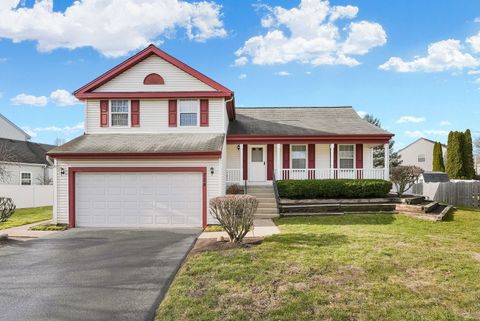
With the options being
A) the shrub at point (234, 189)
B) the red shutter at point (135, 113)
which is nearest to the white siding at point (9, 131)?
the red shutter at point (135, 113)

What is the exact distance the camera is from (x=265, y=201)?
544 inches

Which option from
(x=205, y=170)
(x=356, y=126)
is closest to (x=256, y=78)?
(x=356, y=126)

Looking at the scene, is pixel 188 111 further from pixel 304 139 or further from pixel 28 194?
pixel 28 194

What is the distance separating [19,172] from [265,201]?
21149mm

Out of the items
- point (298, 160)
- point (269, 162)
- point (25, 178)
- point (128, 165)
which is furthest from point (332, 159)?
point (25, 178)

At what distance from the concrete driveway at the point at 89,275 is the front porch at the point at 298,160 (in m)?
6.72

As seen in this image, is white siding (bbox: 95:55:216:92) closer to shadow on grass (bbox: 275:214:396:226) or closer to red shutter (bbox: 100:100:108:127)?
red shutter (bbox: 100:100:108:127)

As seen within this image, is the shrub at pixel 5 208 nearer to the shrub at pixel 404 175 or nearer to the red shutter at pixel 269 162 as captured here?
the red shutter at pixel 269 162

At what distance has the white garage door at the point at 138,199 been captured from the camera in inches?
471

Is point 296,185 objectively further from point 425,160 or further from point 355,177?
point 425,160

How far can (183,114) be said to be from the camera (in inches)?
560

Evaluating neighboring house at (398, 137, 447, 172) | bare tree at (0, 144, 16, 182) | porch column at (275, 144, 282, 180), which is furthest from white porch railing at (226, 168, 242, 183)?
neighboring house at (398, 137, 447, 172)

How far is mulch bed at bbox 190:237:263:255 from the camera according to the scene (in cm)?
781

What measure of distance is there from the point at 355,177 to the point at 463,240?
7561 millimetres
